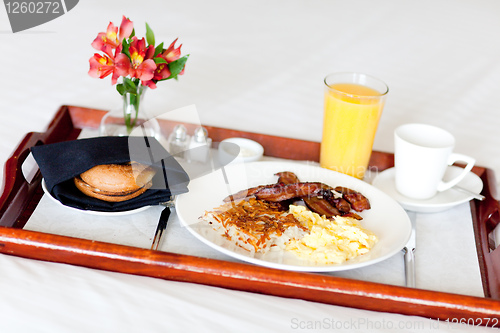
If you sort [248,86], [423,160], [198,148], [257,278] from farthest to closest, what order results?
1. [248,86]
2. [198,148]
3. [423,160]
4. [257,278]

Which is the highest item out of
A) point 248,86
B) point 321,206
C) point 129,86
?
point 129,86

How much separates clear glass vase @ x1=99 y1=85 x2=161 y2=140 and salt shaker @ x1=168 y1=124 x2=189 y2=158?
0.04 meters

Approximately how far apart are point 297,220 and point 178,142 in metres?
0.36

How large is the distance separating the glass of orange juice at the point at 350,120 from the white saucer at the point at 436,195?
0.05 metres

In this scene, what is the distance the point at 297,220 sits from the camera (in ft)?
3.04

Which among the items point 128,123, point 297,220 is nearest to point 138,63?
point 128,123

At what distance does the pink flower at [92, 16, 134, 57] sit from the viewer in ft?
3.33

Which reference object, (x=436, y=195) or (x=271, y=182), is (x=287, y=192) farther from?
(x=436, y=195)

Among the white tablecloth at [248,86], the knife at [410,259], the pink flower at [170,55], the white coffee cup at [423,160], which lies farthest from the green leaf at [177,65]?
the knife at [410,259]

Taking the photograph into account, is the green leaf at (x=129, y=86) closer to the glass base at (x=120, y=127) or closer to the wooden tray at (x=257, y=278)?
the glass base at (x=120, y=127)

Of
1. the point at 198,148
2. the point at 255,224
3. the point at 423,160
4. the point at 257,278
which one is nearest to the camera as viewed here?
the point at 257,278

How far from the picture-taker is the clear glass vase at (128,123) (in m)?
1.14

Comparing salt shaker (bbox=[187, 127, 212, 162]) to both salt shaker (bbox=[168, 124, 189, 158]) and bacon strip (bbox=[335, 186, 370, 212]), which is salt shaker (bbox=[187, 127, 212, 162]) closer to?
salt shaker (bbox=[168, 124, 189, 158])

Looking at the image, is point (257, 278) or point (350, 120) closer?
point (257, 278)
